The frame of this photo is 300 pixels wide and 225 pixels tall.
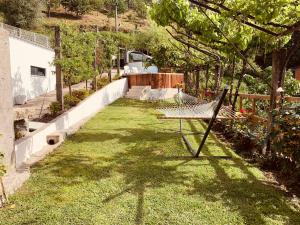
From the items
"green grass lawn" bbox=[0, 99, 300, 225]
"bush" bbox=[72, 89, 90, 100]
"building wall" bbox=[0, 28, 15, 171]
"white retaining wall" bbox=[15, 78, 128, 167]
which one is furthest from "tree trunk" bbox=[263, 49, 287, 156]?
"bush" bbox=[72, 89, 90, 100]

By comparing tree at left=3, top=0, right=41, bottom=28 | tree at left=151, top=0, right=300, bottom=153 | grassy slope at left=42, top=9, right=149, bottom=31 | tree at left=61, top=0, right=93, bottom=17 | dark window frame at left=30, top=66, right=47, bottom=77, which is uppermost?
tree at left=61, top=0, right=93, bottom=17

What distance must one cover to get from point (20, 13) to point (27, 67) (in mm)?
25674

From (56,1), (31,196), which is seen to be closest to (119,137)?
(31,196)

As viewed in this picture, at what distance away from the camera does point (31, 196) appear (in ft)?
15.2

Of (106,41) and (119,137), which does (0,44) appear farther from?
(106,41)

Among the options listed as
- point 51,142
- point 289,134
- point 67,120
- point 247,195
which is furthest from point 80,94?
point 289,134

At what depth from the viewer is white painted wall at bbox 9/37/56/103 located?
16.8 m

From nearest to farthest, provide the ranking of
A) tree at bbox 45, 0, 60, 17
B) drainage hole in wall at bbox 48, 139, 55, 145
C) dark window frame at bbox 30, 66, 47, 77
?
1. drainage hole in wall at bbox 48, 139, 55, 145
2. dark window frame at bbox 30, 66, 47, 77
3. tree at bbox 45, 0, 60, 17

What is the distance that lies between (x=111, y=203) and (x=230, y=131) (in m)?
5.78

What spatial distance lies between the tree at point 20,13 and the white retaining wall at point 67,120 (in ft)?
80.6

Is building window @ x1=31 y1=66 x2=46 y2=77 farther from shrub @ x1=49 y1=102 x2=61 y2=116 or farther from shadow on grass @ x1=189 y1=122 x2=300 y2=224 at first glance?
shadow on grass @ x1=189 y1=122 x2=300 y2=224

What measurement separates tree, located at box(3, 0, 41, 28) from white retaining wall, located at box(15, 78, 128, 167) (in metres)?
24.6

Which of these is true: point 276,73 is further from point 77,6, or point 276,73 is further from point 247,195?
point 77,6

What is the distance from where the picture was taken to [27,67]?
61.4 ft
